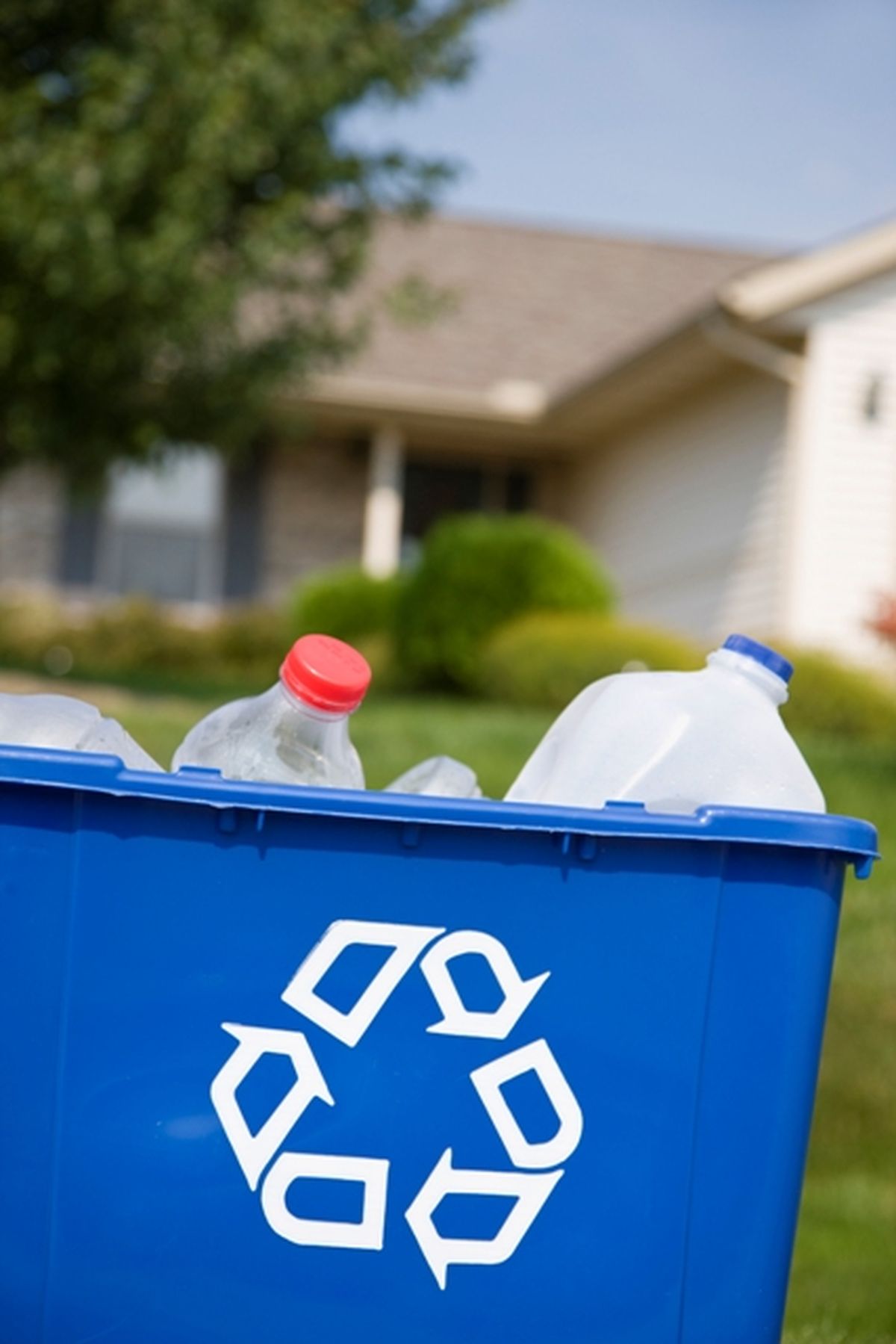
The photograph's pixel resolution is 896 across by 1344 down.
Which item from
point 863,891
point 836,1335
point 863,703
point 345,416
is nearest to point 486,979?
point 836,1335

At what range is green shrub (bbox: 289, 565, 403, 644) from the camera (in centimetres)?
1600

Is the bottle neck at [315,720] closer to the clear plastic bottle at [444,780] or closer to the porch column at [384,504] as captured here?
the clear plastic bottle at [444,780]

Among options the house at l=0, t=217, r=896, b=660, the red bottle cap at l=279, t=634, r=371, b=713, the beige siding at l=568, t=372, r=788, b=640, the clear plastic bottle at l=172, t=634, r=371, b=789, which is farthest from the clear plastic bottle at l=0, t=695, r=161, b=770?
the beige siding at l=568, t=372, r=788, b=640

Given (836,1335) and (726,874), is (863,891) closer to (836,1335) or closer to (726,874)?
(836,1335)

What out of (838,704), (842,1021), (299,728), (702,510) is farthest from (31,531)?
(299,728)

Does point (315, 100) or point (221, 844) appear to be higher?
point (315, 100)

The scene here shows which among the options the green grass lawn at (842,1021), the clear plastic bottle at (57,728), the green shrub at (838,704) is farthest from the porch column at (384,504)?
the clear plastic bottle at (57,728)

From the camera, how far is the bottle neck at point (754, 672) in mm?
2135

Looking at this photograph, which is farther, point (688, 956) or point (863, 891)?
point (863, 891)

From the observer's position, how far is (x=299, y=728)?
212cm

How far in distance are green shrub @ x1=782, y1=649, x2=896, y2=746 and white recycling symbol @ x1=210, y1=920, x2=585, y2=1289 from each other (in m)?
11.0

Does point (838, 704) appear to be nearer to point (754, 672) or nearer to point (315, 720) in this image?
point (754, 672)

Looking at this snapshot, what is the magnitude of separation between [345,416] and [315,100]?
296 inches

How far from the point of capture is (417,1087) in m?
1.86
